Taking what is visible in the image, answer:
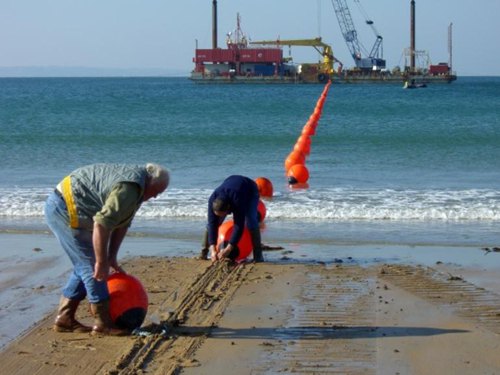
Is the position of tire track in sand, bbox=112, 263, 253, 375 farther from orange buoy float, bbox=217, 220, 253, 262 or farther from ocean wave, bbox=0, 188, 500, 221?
ocean wave, bbox=0, 188, 500, 221

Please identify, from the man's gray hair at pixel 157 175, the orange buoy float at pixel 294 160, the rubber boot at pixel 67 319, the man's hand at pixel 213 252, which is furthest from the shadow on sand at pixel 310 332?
the orange buoy float at pixel 294 160

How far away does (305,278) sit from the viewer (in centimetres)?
991

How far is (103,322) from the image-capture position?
7.57 meters

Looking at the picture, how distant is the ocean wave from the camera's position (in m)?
14.9

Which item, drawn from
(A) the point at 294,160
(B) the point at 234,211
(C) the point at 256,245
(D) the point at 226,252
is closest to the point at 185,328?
(B) the point at 234,211

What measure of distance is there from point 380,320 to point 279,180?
1239 cm

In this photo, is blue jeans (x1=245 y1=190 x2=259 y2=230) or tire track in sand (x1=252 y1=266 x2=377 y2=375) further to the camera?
blue jeans (x1=245 y1=190 x2=259 y2=230)

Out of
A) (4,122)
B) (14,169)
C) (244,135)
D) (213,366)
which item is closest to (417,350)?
(213,366)

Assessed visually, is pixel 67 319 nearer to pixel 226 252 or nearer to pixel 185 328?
pixel 185 328

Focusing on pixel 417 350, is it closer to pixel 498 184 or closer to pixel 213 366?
pixel 213 366

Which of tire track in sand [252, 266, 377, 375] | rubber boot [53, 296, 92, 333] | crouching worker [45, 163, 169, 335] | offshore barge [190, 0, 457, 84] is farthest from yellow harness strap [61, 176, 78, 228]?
offshore barge [190, 0, 457, 84]

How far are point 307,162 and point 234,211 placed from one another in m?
14.7

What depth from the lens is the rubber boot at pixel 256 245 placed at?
10.6 m

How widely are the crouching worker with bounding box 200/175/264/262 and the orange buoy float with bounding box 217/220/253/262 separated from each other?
0.04m
